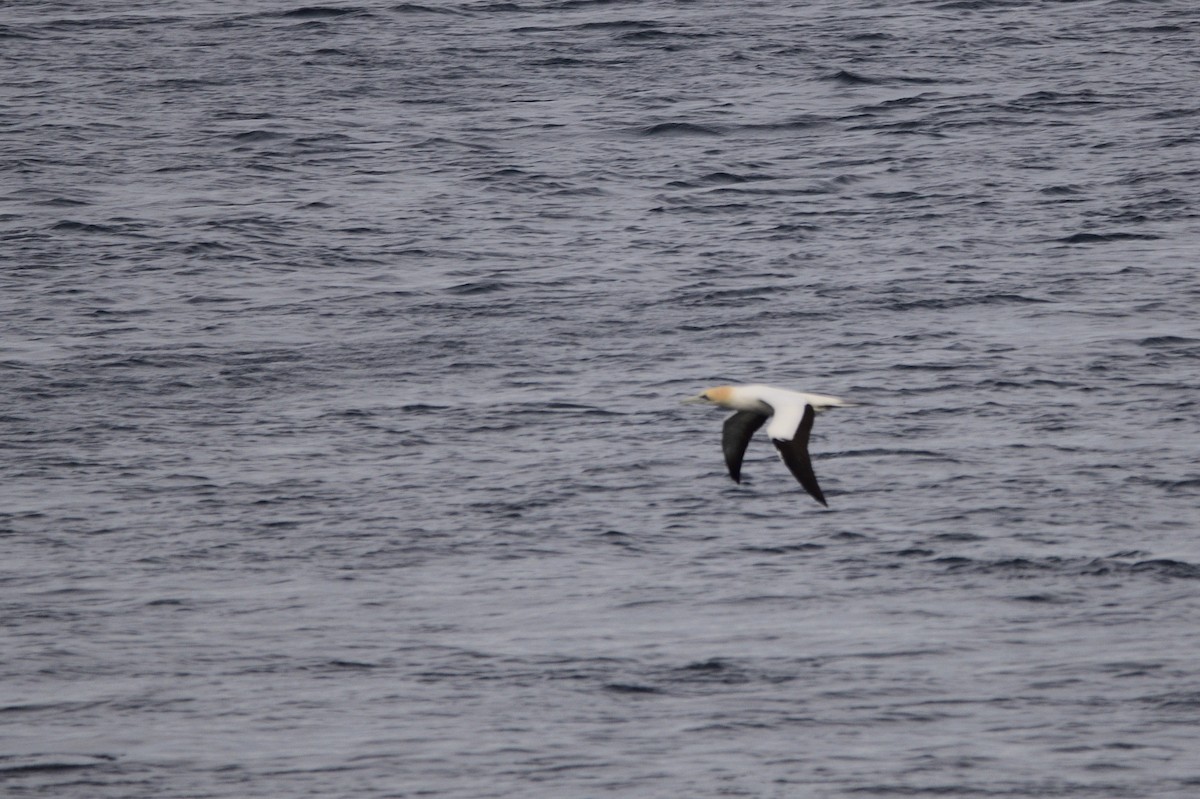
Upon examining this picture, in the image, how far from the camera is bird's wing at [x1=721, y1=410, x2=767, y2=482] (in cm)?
2767

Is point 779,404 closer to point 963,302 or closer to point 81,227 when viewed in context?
point 963,302

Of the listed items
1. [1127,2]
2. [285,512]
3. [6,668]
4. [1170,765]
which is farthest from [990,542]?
[1127,2]

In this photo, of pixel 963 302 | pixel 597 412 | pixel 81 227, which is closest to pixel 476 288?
pixel 597 412

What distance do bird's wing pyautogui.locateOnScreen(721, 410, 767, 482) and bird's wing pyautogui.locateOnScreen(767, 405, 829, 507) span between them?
60.0 inches

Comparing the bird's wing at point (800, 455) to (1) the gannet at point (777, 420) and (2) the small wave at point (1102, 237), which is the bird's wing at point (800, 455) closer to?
(1) the gannet at point (777, 420)

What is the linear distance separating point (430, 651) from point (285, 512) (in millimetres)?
5164

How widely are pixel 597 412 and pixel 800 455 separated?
65.4 ft

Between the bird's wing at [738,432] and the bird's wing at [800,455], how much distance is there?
5.00ft

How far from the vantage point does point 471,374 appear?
47094mm

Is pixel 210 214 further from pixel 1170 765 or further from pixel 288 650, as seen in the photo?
pixel 1170 765

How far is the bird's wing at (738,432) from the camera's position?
2767 cm

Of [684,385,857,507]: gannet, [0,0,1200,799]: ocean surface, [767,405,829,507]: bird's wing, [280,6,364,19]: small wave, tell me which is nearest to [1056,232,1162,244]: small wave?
[0,0,1200,799]: ocean surface

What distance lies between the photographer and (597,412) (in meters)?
45.3

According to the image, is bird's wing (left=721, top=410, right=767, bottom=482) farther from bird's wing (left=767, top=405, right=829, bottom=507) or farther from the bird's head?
bird's wing (left=767, top=405, right=829, bottom=507)
